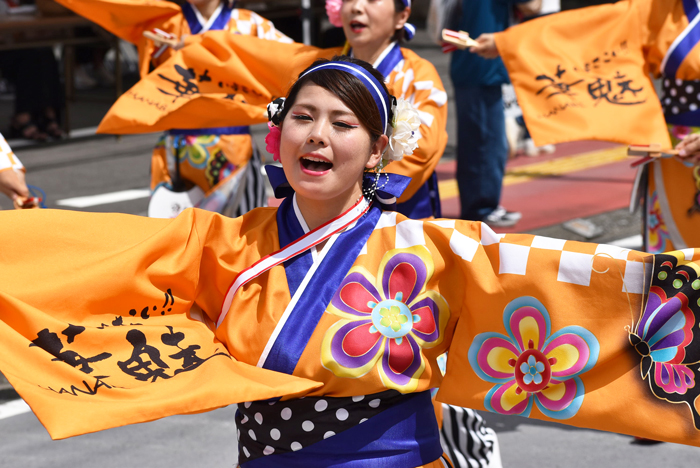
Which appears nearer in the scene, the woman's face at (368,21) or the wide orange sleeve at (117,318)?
the wide orange sleeve at (117,318)

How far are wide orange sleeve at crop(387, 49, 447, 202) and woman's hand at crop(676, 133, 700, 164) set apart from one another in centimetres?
82

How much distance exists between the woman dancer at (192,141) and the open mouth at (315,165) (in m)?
2.20

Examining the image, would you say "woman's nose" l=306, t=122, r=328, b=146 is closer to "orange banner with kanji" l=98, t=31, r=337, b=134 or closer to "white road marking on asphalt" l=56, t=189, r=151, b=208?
"orange banner with kanji" l=98, t=31, r=337, b=134

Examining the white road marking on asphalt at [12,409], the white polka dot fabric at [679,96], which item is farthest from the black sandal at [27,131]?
the white polka dot fabric at [679,96]

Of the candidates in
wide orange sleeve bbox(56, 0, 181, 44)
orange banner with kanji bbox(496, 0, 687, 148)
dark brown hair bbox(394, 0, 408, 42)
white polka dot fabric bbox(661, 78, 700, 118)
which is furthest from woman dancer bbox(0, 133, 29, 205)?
white polka dot fabric bbox(661, 78, 700, 118)

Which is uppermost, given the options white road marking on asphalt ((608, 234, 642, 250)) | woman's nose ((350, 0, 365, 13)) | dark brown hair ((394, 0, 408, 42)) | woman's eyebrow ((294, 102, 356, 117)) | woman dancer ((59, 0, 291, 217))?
woman's eyebrow ((294, 102, 356, 117))

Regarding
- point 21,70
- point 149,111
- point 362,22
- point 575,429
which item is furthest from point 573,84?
point 21,70

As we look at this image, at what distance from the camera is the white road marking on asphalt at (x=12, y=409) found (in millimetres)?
3604

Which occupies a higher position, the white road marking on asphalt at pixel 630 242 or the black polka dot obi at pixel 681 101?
the black polka dot obi at pixel 681 101

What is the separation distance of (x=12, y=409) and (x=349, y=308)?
2340 millimetres

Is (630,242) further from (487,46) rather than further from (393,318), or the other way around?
(393,318)

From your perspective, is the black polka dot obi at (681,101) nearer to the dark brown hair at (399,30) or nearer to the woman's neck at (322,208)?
the dark brown hair at (399,30)

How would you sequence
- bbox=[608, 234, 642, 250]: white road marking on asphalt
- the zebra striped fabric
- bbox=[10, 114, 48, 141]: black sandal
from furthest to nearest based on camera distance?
bbox=[10, 114, 48, 141]: black sandal, bbox=[608, 234, 642, 250]: white road marking on asphalt, the zebra striped fabric

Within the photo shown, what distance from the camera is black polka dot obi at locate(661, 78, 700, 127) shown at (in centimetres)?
324
